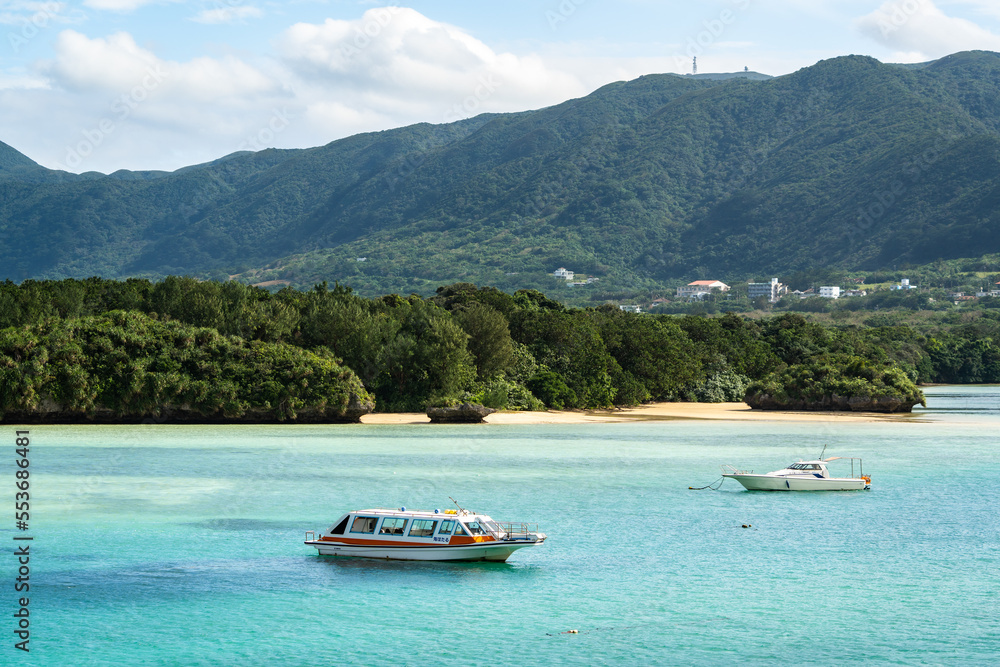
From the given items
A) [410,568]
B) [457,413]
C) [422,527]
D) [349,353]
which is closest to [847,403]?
[457,413]

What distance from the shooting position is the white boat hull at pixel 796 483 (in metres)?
39.5

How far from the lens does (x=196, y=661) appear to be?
18391 millimetres

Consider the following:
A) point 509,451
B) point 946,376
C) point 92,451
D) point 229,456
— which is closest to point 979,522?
point 509,451

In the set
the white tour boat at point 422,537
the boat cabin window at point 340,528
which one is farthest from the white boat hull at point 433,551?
the boat cabin window at point 340,528

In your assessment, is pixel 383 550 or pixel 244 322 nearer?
pixel 383 550

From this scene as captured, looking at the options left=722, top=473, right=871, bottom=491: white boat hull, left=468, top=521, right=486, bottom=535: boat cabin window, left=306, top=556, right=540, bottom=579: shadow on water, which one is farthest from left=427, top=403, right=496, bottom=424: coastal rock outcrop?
left=468, top=521, right=486, bottom=535: boat cabin window

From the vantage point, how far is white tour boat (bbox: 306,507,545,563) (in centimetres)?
2531

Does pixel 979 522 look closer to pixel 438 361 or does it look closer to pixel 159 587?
pixel 159 587

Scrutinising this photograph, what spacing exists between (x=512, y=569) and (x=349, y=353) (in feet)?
163

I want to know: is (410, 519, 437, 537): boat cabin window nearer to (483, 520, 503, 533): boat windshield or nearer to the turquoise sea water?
the turquoise sea water

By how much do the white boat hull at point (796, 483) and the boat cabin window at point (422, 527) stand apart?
17220 millimetres

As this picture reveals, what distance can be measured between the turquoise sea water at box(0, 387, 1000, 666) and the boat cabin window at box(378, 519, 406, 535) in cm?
86

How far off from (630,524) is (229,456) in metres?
22.8

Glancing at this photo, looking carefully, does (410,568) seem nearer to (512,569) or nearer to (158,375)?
(512,569)
